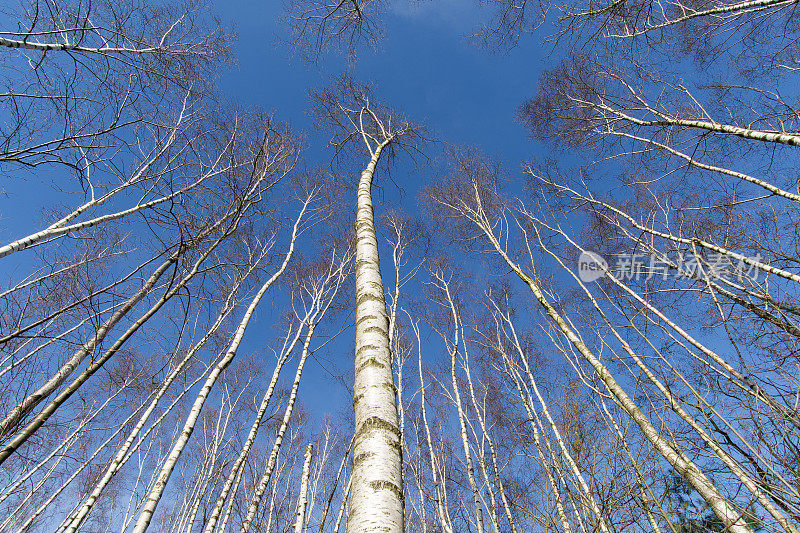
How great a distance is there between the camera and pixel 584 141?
713 centimetres

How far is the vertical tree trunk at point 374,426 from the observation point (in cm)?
114

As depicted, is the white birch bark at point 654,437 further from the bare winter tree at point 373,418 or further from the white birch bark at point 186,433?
the white birch bark at point 186,433

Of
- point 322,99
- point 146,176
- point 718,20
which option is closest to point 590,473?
point 146,176

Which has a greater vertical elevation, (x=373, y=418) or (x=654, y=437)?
(x=654, y=437)

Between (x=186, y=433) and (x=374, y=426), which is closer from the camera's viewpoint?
(x=374, y=426)

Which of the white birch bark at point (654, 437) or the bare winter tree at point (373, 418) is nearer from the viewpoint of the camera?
the bare winter tree at point (373, 418)

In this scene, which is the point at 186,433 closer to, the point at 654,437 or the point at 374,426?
the point at 374,426

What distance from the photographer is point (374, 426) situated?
4.64ft

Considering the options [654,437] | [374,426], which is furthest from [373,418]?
[654,437]

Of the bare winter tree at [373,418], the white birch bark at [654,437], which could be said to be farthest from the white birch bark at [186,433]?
the white birch bark at [654,437]

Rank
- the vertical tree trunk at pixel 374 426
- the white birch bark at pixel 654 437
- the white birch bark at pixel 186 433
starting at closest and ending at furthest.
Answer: the vertical tree trunk at pixel 374 426 → the white birch bark at pixel 654 437 → the white birch bark at pixel 186 433

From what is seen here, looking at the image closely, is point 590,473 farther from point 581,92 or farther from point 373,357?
point 581,92

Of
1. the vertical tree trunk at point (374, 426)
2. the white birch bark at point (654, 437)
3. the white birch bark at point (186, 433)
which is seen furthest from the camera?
the white birch bark at point (186, 433)

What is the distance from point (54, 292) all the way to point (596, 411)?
8613mm
